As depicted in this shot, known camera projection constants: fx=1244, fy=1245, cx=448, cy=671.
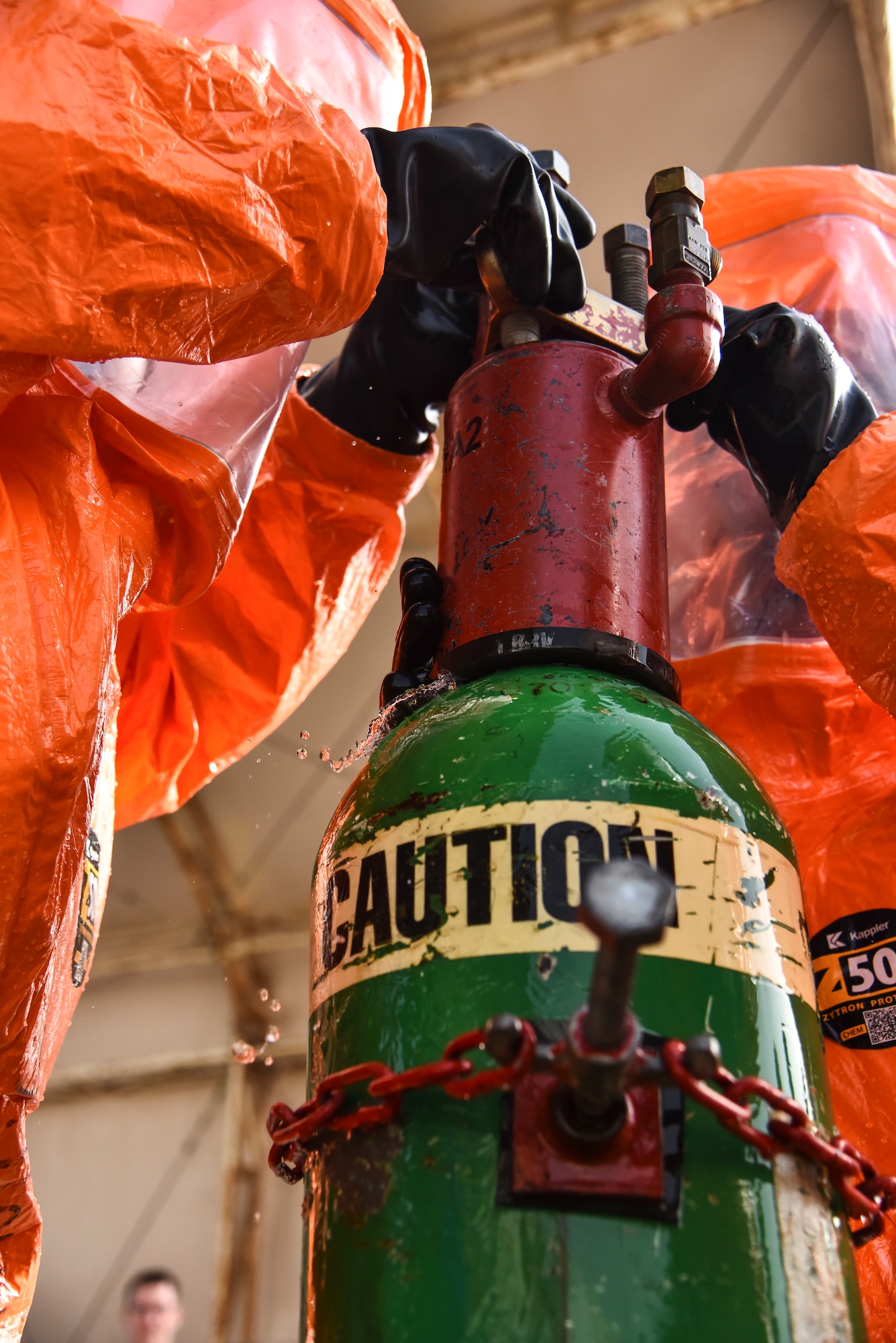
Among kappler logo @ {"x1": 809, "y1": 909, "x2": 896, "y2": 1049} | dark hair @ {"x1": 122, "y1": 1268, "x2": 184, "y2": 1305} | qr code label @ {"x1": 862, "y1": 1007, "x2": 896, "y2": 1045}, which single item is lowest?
qr code label @ {"x1": 862, "y1": 1007, "x2": 896, "y2": 1045}

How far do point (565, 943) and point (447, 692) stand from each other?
0.26 metres

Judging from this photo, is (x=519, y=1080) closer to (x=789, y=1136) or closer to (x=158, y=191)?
(x=789, y=1136)

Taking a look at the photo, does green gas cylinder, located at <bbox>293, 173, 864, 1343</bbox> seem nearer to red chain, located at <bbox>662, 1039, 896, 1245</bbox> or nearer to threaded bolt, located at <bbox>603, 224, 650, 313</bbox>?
red chain, located at <bbox>662, 1039, 896, 1245</bbox>

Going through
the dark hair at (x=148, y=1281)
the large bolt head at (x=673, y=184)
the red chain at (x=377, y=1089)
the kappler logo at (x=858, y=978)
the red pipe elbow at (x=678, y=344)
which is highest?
the large bolt head at (x=673, y=184)

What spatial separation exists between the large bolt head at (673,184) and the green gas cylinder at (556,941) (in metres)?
0.12

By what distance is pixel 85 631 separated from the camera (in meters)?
0.85

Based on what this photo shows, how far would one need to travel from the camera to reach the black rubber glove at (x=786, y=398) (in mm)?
1102

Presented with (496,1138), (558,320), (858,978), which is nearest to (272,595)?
(558,320)

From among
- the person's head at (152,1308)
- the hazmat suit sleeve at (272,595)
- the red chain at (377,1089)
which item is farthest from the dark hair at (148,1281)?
the red chain at (377,1089)

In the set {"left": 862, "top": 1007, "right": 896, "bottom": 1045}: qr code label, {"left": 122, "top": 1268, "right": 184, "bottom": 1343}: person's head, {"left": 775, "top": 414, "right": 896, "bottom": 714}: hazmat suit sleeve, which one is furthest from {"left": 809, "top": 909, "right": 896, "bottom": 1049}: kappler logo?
{"left": 122, "top": 1268, "right": 184, "bottom": 1343}: person's head

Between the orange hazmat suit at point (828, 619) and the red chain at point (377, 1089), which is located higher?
the orange hazmat suit at point (828, 619)

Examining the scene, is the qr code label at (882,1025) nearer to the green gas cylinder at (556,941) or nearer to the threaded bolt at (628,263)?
the green gas cylinder at (556,941)

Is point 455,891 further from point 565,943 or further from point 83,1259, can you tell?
point 83,1259

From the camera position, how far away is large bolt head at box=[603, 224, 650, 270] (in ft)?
3.92
